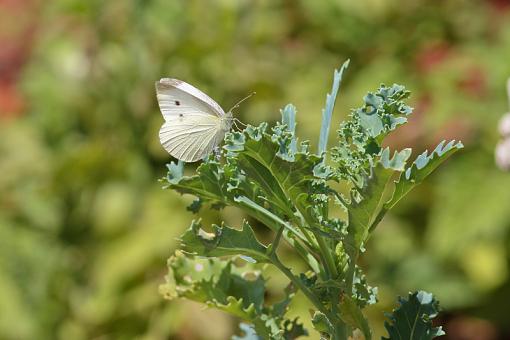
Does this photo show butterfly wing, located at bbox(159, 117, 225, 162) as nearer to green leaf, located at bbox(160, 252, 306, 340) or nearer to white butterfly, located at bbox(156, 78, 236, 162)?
white butterfly, located at bbox(156, 78, 236, 162)

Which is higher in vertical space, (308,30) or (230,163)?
(308,30)

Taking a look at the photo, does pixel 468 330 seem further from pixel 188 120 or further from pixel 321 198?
pixel 321 198

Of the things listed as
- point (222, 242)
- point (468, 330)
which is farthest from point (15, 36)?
point (222, 242)

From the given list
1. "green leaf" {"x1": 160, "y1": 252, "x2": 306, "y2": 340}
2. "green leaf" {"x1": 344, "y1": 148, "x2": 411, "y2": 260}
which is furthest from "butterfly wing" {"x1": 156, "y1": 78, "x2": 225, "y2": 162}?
"green leaf" {"x1": 344, "y1": 148, "x2": 411, "y2": 260}

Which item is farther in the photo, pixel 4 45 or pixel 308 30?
pixel 4 45

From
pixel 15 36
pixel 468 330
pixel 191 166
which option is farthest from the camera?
pixel 15 36

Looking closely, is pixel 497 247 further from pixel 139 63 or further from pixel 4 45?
pixel 4 45

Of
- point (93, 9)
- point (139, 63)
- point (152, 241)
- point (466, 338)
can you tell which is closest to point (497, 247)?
point (466, 338)
